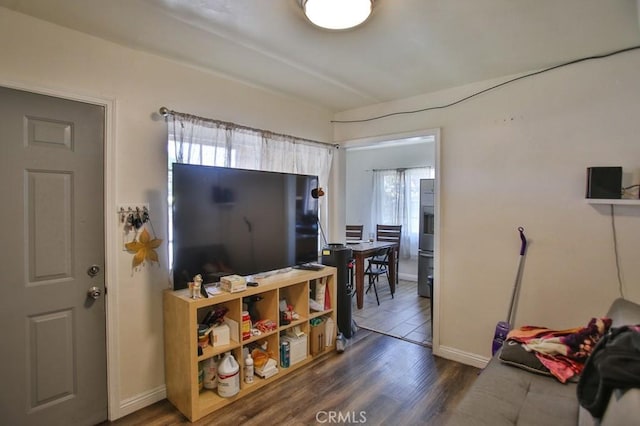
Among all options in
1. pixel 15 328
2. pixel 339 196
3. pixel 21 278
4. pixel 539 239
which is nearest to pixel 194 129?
pixel 21 278

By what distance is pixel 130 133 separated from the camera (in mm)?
2166

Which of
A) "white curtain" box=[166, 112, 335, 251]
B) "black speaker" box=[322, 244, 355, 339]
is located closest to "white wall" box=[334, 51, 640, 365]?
"black speaker" box=[322, 244, 355, 339]

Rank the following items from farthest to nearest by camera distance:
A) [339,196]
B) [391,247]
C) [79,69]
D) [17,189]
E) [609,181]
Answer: [391,247]
[339,196]
[609,181]
[79,69]
[17,189]

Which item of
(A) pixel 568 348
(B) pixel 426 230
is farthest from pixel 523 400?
(B) pixel 426 230

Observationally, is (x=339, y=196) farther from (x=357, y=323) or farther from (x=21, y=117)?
(x=21, y=117)

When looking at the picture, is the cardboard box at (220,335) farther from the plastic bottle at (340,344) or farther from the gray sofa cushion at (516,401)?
the gray sofa cushion at (516,401)

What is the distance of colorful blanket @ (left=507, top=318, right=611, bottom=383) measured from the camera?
1779mm

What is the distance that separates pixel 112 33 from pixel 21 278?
4.95 feet

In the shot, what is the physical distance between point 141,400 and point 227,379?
0.61m

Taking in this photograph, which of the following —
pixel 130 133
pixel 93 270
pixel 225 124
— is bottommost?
pixel 93 270

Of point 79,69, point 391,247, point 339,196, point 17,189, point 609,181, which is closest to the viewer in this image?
point 17,189

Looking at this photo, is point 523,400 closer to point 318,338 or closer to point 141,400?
point 318,338

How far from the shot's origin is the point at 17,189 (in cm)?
178

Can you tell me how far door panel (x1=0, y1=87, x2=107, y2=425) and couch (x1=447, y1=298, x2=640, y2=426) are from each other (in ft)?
6.99
